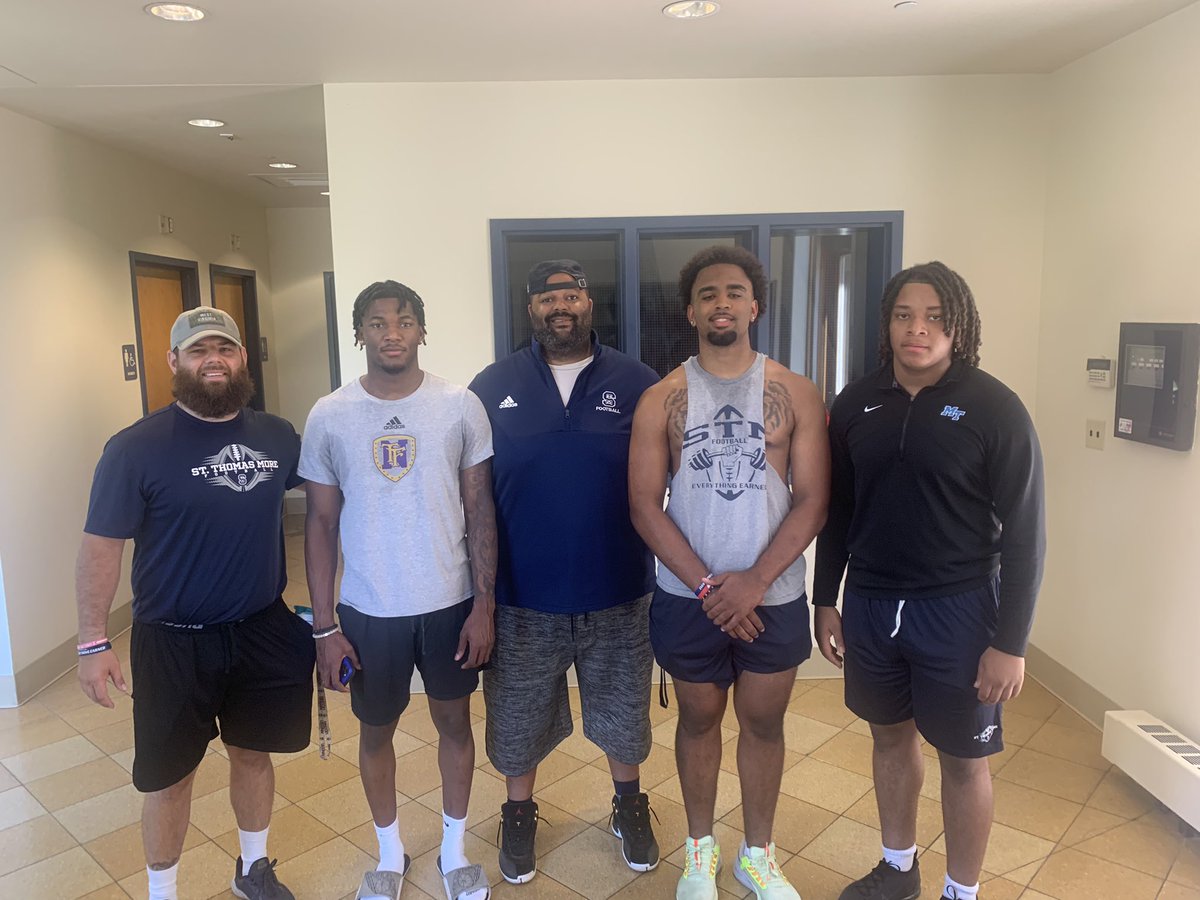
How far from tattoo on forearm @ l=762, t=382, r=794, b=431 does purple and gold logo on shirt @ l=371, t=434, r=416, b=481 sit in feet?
2.88

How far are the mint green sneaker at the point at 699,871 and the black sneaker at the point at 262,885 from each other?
1062 mm

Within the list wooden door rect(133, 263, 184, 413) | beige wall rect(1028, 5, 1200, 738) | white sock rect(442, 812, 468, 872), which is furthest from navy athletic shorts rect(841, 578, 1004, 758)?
wooden door rect(133, 263, 184, 413)

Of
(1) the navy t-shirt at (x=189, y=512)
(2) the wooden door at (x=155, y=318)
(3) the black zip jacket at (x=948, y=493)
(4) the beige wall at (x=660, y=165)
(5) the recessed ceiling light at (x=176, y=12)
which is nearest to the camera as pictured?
(3) the black zip jacket at (x=948, y=493)

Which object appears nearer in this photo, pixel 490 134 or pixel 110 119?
pixel 490 134

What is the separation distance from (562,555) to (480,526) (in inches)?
9.1

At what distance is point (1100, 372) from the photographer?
3.10 metres

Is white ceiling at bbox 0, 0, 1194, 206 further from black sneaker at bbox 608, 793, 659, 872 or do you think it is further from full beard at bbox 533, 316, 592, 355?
black sneaker at bbox 608, 793, 659, 872

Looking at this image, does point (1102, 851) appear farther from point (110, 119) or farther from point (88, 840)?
point (110, 119)

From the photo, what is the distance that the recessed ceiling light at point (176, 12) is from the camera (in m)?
2.53

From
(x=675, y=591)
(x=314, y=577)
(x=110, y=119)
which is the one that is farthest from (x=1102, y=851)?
(x=110, y=119)

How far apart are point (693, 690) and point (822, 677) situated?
6.10ft

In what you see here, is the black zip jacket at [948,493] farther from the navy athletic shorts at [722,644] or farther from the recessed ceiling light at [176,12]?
the recessed ceiling light at [176,12]

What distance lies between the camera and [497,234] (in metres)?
3.43

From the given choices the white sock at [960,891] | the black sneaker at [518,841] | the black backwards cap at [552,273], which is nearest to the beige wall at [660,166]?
the black backwards cap at [552,273]
